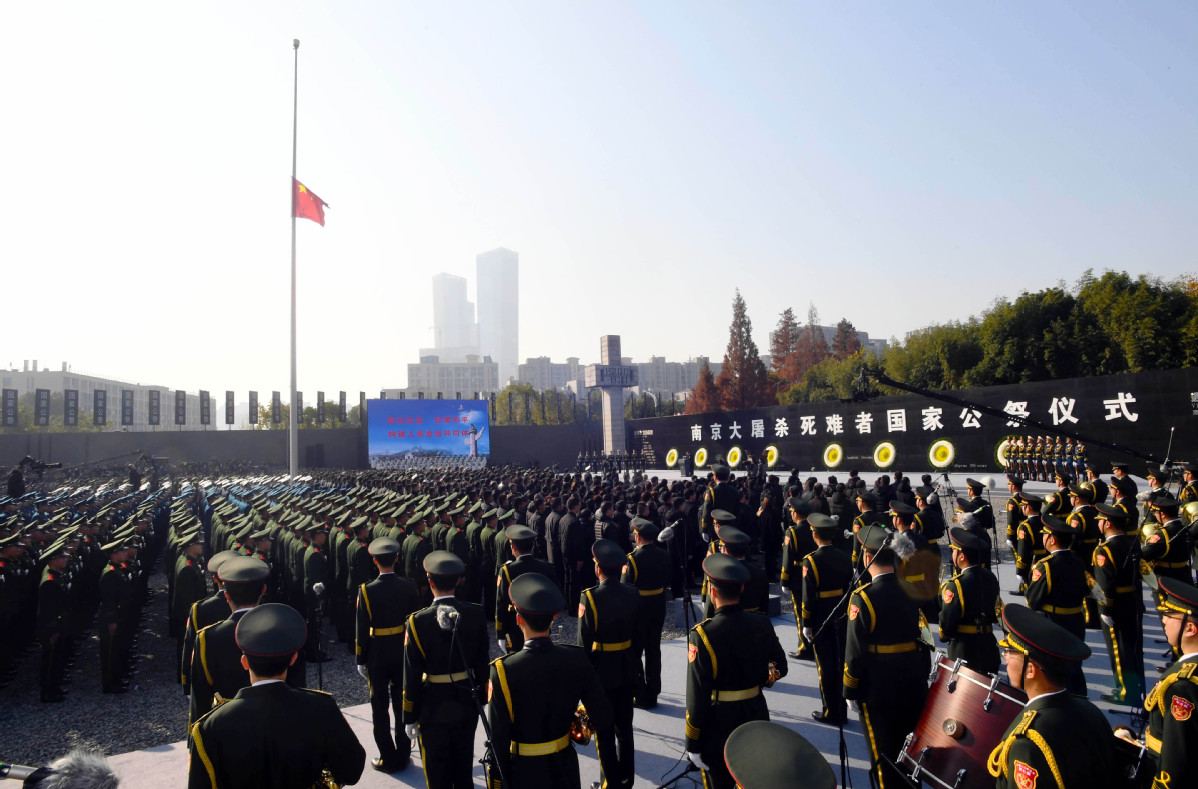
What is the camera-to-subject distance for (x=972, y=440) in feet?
74.5

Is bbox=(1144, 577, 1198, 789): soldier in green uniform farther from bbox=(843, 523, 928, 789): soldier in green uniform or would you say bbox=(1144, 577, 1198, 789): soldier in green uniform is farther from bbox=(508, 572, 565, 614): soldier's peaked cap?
bbox=(508, 572, 565, 614): soldier's peaked cap

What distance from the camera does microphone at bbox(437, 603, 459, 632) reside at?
3.59 meters

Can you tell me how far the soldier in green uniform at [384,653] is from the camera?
16.2ft

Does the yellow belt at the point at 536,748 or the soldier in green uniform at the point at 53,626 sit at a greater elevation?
the yellow belt at the point at 536,748

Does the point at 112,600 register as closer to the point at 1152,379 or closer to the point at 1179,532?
the point at 1179,532

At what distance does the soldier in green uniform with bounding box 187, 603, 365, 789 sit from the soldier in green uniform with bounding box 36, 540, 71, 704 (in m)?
5.81

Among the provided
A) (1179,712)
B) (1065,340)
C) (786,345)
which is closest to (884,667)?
(1179,712)

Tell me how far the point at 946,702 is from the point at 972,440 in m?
22.2

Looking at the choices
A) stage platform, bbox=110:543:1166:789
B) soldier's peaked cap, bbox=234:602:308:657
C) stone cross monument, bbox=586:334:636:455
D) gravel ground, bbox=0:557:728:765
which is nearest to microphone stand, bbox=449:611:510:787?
soldier's peaked cap, bbox=234:602:308:657

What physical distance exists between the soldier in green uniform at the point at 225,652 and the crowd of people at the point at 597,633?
13mm

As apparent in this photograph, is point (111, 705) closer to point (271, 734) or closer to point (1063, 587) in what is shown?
point (271, 734)

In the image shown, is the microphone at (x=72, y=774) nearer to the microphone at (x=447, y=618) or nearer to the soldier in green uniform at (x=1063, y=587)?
the microphone at (x=447, y=618)

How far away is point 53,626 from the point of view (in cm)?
684

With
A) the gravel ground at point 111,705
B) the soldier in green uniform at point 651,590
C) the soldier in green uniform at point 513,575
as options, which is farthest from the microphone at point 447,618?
the gravel ground at point 111,705
